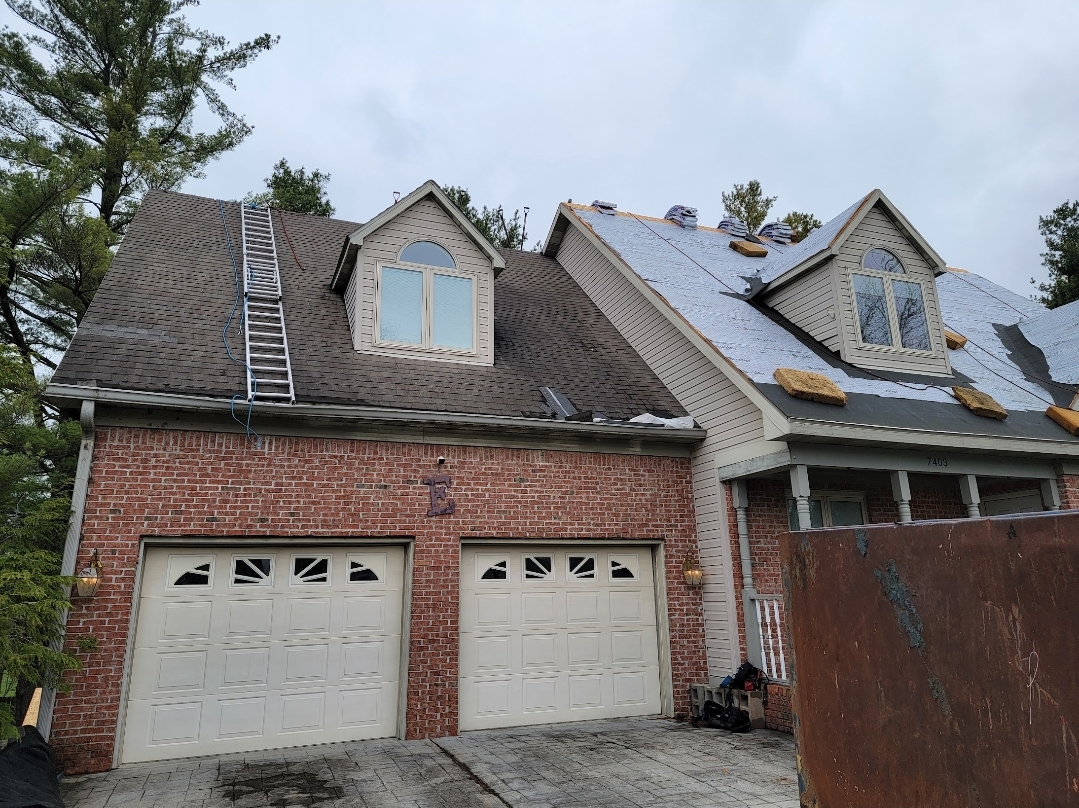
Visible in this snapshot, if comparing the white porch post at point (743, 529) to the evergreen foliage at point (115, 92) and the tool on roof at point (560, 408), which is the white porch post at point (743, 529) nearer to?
the tool on roof at point (560, 408)

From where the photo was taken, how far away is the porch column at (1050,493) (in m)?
9.95

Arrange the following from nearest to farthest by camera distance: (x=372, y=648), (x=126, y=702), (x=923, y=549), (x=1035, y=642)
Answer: (x=1035, y=642) → (x=923, y=549) → (x=126, y=702) → (x=372, y=648)

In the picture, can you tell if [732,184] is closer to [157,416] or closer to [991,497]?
[991,497]

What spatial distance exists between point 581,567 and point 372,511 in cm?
284

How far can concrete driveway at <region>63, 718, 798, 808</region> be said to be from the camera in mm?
5586

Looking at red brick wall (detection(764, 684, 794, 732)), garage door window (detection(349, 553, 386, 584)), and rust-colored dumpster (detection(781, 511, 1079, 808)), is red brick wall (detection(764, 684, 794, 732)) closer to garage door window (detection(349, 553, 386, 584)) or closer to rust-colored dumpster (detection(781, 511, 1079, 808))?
garage door window (detection(349, 553, 386, 584))

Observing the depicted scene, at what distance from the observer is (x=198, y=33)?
16.5 m

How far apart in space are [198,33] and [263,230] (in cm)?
761

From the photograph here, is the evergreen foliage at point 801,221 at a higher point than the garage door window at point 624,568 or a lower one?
higher

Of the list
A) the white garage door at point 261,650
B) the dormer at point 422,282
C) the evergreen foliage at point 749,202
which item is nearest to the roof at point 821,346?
the dormer at point 422,282

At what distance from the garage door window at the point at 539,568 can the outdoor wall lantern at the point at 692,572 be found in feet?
5.95

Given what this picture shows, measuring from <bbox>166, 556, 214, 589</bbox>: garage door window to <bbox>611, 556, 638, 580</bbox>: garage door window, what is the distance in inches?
191

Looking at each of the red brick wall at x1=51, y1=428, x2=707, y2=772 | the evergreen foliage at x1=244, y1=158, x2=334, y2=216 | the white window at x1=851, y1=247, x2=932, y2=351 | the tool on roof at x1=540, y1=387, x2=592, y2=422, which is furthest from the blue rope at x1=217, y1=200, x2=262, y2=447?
the evergreen foliage at x1=244, y1=158, x2=334, y2=216

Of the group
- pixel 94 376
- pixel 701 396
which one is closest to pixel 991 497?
pixel 701 396
